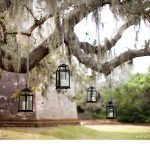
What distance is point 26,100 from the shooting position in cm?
347

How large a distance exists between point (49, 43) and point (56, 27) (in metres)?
0.14

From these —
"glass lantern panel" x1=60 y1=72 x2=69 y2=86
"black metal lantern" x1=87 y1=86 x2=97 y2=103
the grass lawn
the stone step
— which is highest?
"glass lantern panel" x1=60 y1=72 x2=69 y2=86

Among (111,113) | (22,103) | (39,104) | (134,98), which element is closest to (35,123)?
(39,104)

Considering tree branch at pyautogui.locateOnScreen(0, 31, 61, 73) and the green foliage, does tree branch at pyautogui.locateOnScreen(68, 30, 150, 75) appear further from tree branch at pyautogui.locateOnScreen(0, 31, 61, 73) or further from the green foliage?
the green foliage

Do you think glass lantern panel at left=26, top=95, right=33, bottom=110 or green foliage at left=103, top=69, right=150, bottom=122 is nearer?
glass lantern panel at left=26, top=95, right=33, bottom=110

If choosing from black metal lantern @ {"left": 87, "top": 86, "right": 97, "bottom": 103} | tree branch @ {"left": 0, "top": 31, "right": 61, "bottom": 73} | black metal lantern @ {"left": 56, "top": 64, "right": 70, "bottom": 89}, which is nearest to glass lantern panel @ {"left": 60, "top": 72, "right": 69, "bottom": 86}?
black metal lantern @ {"left": 56, "top": 64, "right": 70, "bottom": 89}

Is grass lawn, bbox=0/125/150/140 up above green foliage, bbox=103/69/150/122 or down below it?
below

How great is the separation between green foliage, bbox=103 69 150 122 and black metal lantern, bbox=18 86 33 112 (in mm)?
696

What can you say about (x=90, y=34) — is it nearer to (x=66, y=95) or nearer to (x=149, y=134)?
(x=66, y=95)

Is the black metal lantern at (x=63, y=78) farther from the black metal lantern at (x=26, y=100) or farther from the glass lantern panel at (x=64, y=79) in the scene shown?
the black metal lantern at (x=26, y=100)

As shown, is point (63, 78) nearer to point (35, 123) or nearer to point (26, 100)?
point (26, 100)

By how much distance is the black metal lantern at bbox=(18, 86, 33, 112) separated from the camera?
137 inches

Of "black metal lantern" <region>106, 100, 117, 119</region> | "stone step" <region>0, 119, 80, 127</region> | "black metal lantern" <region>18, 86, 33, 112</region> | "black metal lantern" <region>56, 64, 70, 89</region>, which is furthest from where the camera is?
"stone step" <region>0, 119, 80, 127</region>

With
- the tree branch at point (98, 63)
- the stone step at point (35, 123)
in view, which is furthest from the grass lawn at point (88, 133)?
the tree branch at point (98, 63)
